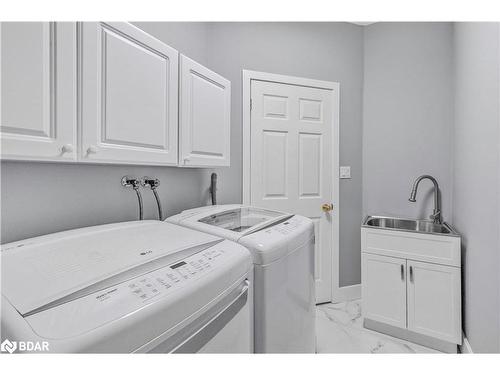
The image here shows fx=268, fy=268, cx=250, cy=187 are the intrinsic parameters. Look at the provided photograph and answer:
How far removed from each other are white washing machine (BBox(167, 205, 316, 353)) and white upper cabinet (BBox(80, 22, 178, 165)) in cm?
45

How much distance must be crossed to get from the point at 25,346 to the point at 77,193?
89 cm

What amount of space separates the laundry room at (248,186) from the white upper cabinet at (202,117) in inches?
0.5

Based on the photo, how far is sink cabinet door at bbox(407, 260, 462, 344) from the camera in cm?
176

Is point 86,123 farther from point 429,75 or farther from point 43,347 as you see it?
point 429,75

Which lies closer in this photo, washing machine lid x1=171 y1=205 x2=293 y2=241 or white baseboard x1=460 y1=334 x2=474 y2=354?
washing machine lid x1=171 y1=205 x2=293 y2=241

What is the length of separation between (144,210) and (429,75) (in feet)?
8.43

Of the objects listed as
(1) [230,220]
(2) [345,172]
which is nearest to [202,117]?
(1) [230,220]

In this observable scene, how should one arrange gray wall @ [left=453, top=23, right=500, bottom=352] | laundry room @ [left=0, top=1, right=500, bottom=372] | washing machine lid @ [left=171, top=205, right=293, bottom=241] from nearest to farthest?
laundry room @ [left=0, top=1, right=500, bottom=372]
washing machine lid @ [left=171, top=205, right=293, bottom=241]
gray wall @ [left=453, top=23, right=500, bottom=352]

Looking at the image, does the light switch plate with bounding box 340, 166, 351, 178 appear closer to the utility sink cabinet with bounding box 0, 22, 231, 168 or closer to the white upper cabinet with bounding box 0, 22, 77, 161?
the utility sink cabinet with bounding box 0, 22, 231, 168

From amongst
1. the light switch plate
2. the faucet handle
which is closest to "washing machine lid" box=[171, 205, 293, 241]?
the light switch plate

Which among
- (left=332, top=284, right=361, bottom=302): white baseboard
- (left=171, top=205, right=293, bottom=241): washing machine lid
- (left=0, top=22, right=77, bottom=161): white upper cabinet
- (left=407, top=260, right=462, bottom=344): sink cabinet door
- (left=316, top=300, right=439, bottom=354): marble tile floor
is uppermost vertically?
(left=0, top=22, right=77, bottom=161): white upper cabinet

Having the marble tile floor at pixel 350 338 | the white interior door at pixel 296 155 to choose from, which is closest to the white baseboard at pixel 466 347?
the marble tile floor at pixel 350 338

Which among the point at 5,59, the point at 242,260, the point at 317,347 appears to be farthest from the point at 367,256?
the point at 5,59

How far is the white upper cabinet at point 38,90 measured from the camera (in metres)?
0.76
